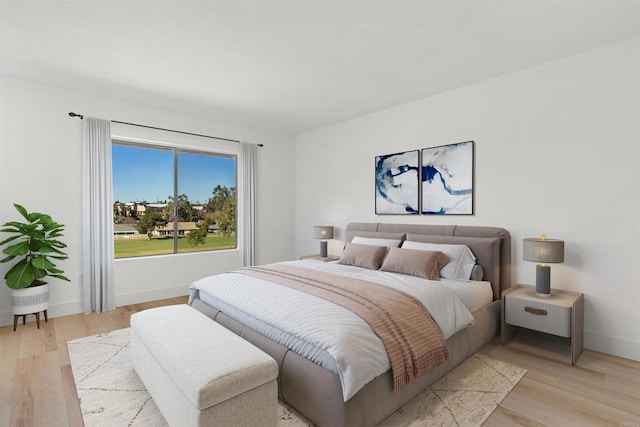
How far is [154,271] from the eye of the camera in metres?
4.65

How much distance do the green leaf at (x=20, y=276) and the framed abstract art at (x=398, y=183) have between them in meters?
4.14

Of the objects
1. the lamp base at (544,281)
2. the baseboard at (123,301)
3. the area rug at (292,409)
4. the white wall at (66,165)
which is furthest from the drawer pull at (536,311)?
the baseboard at (123,301)

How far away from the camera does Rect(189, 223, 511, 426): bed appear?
179 cm

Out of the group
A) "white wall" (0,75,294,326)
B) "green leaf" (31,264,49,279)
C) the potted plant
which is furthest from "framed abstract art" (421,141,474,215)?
"green leaf" (31,264,49,279)

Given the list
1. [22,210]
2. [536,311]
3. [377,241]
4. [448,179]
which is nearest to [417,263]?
[377,241]

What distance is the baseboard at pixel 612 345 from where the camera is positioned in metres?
2.77

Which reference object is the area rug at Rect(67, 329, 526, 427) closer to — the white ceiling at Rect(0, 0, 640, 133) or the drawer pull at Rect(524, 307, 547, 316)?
the drawer pull at Rect(524, 307, 547, 316)

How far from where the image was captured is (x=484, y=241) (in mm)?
3408

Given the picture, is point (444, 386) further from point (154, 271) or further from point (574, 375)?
point (154, 271)

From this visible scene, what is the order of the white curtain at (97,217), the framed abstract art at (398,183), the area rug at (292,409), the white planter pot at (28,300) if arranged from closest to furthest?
the area rug at (292,409) → the white planter pot at (28,300) → the white curtain at (97,217) → the framed abstract art at (398,183)

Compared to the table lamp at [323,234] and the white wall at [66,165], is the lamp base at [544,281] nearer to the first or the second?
the table lamp at [323,234]

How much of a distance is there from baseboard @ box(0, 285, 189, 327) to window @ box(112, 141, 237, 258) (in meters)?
1.48

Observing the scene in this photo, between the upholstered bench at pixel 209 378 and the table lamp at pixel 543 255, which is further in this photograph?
the table lamp at pixel 543 255

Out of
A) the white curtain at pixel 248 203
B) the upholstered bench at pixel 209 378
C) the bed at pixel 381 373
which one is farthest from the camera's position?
the white curtain at pixel 248 203
